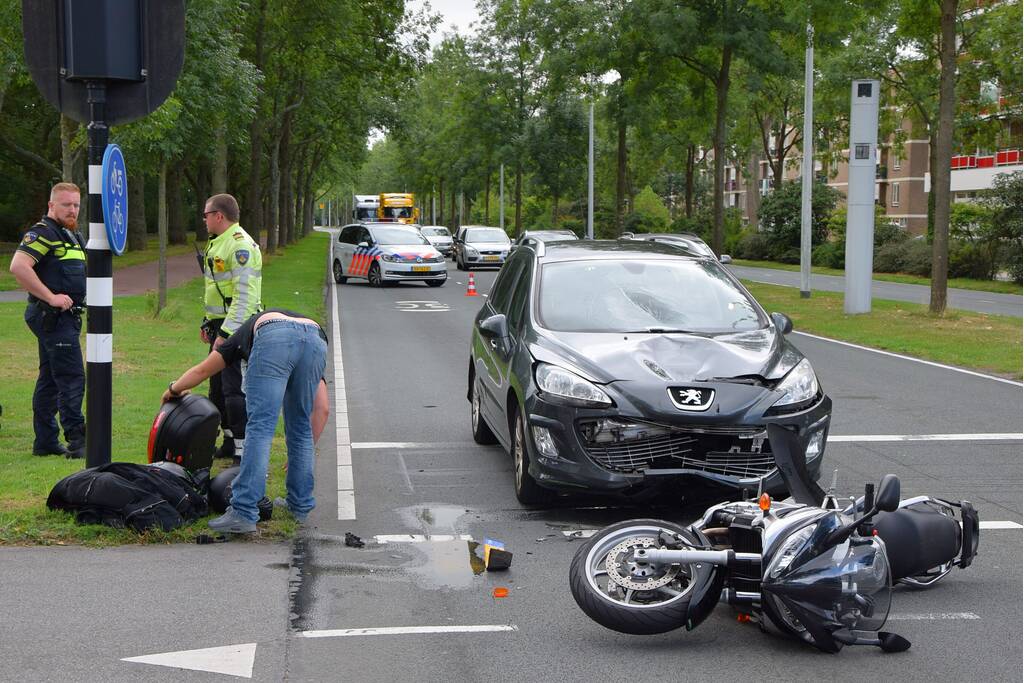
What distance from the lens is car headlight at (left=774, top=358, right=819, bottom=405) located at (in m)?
7.02

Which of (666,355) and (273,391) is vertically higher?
(666,355)

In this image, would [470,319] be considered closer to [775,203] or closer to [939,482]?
[939,482]

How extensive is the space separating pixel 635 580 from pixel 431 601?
1.09 m

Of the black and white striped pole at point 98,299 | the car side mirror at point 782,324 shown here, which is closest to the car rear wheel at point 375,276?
the car side mirror at point 782,324

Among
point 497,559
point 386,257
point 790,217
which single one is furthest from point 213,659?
point 790,217

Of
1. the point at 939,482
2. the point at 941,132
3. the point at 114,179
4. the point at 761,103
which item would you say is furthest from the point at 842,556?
the point at 761,103

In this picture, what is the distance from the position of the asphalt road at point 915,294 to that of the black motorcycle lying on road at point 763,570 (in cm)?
2099

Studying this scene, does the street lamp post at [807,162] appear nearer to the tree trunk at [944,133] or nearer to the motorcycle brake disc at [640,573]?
the tree trunk at [944,133]

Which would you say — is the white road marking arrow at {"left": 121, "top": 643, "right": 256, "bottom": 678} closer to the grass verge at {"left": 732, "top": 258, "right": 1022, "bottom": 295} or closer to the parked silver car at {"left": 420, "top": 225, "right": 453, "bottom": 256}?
the grass verge at {"left": 732, "top": 258, "right": 1022, "bottom": 295}

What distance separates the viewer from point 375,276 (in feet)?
109

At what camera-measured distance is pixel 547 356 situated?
24.1 ft

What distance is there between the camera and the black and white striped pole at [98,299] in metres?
6.60

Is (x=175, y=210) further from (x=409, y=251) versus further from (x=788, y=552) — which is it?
(x=788, y=552)

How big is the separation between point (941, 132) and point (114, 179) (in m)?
16.6
